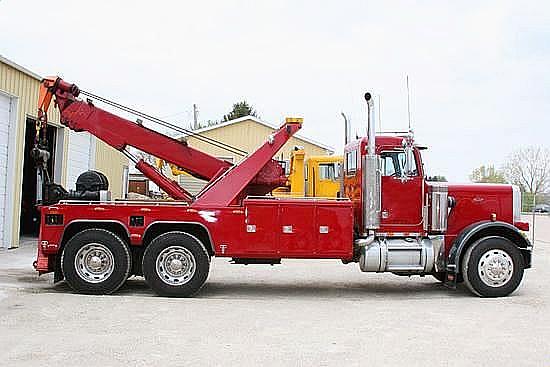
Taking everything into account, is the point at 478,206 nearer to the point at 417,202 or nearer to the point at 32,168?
the point at 417,202

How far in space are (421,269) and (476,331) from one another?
126 inches

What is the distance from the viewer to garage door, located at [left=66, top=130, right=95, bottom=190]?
22875 millimetres

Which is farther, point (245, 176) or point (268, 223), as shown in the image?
point (245, 176)

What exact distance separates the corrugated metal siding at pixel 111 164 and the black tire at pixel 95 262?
13875 mm

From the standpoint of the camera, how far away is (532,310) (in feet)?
36.1

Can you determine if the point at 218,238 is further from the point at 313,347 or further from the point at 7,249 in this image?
the point at 7,249

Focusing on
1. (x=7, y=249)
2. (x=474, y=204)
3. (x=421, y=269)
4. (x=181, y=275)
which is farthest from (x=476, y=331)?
(x=7, y=249)

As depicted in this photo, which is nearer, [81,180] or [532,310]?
[532,310]

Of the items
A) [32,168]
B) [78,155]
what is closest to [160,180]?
[78,155]

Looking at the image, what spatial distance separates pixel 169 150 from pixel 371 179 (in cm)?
381

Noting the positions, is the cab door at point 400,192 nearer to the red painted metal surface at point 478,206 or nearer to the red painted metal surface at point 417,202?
the red painted metal surface at point 417,202

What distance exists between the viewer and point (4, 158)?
1817 cm

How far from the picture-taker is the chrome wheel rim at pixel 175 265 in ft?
38.8

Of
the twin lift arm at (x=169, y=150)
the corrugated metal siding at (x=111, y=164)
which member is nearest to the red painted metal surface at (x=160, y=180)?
the twin lift arm at (x=169, y=150)
